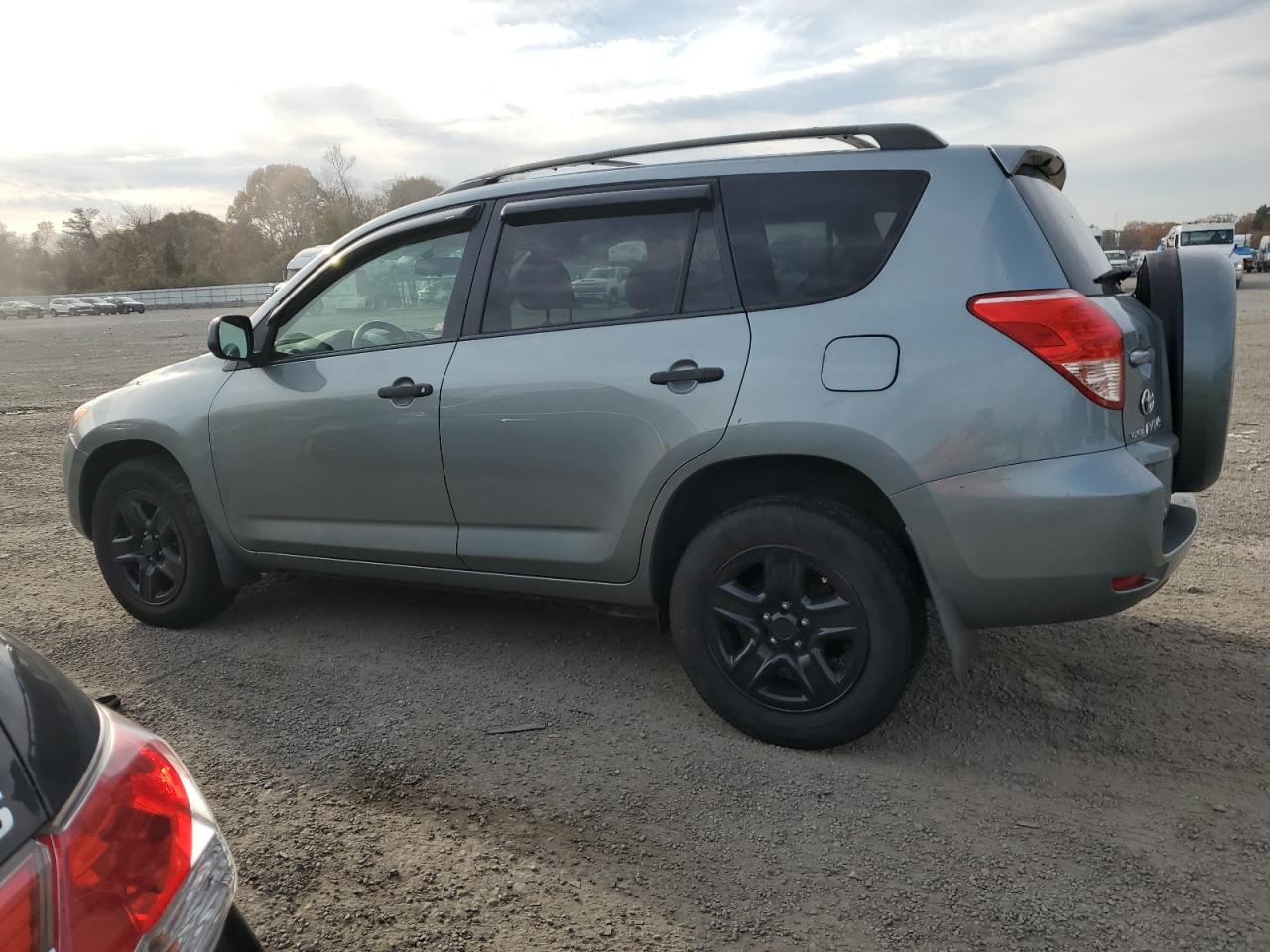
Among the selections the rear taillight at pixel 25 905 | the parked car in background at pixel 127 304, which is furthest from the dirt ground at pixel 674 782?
the parked car in background at pixel 127 304

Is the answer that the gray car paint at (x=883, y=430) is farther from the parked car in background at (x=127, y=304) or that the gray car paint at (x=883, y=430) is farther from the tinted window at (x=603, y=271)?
the parked car in background at (x=127, y=304)

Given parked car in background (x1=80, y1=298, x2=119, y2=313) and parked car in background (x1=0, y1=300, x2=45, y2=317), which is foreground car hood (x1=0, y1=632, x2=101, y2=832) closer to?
parked car in background (x1=80, y1=298, x2=119, y2=313)

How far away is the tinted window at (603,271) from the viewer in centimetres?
330

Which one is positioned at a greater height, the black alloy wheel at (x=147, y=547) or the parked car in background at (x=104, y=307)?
the parked car in background at (x=104, y=307)

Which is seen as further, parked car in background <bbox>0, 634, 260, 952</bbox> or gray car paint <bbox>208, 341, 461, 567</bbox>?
gray car paint <bbox>208, 341, 461, 567</bbox>

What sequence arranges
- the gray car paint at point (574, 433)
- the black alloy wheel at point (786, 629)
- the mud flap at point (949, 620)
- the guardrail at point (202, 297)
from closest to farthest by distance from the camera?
1. the mud flap at point (949, 620)
2. the black alloy wheel at point (786, 629)
3. the gray car paint at point (574, 433)
4. the guardrail at point (202, 297)

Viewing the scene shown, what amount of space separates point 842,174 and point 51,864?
2805mm

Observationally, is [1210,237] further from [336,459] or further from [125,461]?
[125,461]

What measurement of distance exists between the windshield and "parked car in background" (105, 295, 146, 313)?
70.8 m

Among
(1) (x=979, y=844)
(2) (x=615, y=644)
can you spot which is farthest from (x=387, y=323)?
(1) (x=979, y=844)

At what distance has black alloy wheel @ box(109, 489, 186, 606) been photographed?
14.5 ft

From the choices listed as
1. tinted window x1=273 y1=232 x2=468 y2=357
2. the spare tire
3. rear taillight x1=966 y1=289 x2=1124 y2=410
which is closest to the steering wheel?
tinted window x1=273 y1=232 x2=468 y2=357

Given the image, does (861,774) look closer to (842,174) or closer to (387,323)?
(842,174)

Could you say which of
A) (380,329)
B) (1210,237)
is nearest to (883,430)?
(380,329)
